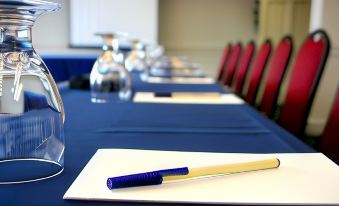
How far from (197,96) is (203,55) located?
13.9ft

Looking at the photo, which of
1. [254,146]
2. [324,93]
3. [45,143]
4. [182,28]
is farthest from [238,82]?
[182,28]

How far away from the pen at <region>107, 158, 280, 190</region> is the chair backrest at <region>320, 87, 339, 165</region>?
0.48m

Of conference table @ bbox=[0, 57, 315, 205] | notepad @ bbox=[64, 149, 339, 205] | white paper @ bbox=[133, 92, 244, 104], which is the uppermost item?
notepad @ bbox=[64, 149, 339, 205]

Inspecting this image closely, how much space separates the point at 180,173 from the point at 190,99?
0.79 metres

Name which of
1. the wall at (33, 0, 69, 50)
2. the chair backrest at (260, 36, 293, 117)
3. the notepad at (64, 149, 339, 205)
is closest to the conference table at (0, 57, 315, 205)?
the notepad at (64, 149, 339, 205)

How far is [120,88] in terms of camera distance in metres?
1.22

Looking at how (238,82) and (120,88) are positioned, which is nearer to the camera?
(120,88)

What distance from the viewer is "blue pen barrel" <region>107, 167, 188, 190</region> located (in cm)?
41

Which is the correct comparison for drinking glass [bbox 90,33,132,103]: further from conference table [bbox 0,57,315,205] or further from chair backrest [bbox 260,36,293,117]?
chair backrest [bbox 260,36,293,117]

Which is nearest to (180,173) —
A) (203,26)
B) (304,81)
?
(304,81)

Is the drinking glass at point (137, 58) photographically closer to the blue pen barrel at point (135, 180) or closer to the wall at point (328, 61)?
the wall at point (328, 61)

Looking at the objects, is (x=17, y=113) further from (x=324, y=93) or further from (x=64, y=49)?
(x=64, y=49)

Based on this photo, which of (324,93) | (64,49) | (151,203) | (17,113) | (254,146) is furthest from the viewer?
(64,49)

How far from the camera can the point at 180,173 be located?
0.44m
